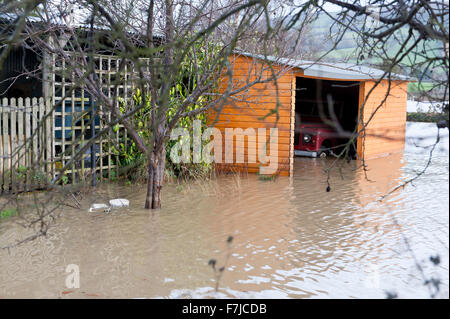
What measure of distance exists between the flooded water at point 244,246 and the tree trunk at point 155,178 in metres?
0.28

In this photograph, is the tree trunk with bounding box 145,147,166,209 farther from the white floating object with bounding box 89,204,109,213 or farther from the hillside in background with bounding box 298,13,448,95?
the hillside in background with bounding box 298,13,448,95

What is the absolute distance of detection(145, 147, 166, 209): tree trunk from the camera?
29.7ft

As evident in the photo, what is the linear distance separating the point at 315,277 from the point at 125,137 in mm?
6561

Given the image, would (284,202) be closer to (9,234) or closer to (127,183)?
(127,183)

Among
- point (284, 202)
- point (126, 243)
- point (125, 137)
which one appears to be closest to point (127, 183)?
point (125, 137)

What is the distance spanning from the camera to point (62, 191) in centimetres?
338

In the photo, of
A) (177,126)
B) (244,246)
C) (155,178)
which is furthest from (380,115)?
(244,246)

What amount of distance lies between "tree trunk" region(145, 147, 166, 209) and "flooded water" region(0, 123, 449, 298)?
0.28 meters

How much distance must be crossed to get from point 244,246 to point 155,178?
258 centimetres

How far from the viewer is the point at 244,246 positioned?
7.20 m

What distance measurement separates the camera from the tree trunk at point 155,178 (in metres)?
9.04

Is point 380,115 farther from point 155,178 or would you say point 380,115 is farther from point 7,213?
point 7,213

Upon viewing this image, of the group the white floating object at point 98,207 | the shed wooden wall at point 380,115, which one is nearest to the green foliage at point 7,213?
the white floating object at point 98,207

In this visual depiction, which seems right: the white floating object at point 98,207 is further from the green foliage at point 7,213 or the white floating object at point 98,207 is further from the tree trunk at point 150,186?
the green foliage at point 7,213
